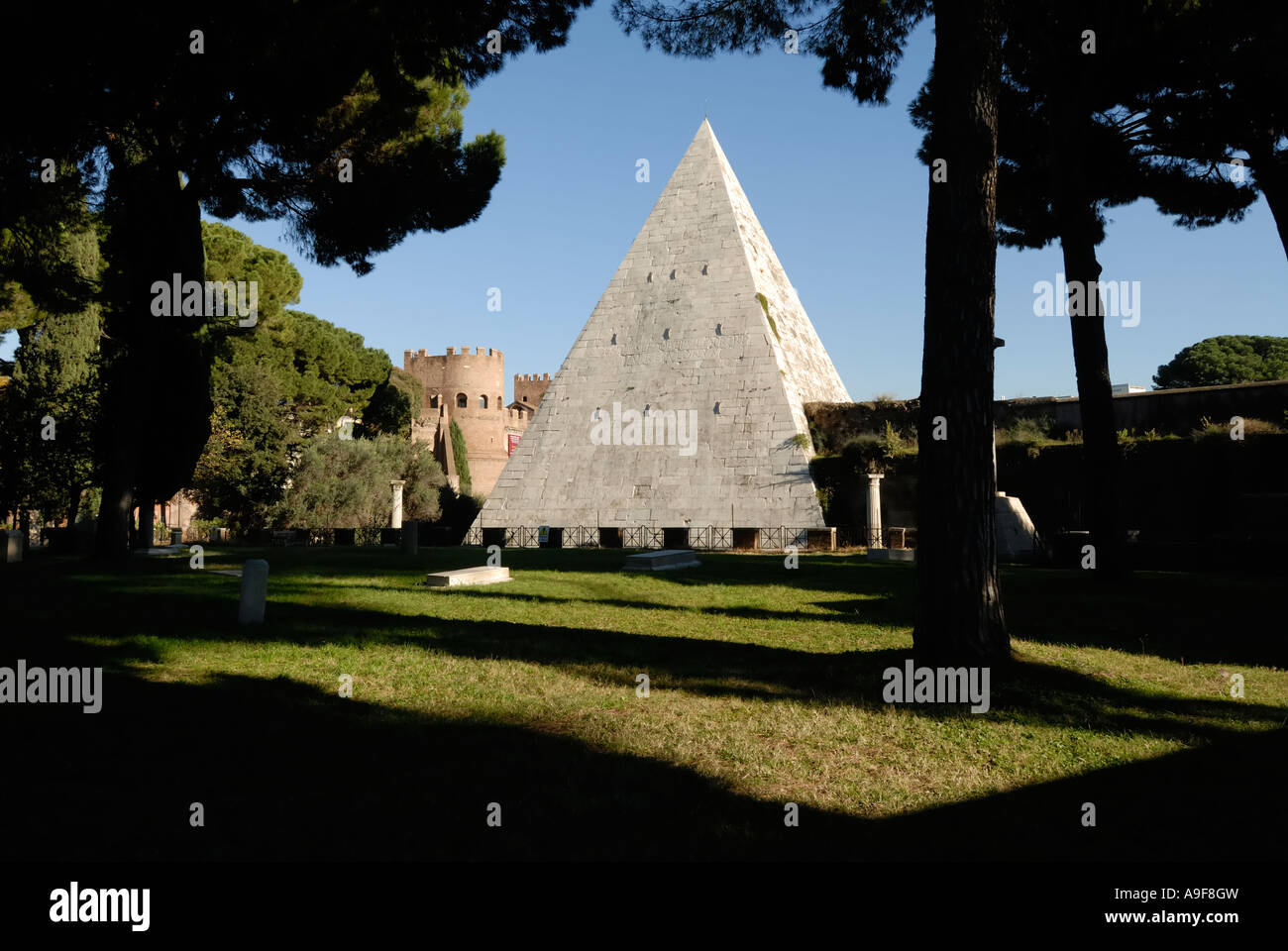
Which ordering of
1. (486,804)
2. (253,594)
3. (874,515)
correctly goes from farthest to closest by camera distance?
(874,515), (253,594), (486,804)

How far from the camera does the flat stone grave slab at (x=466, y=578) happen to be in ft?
35.0

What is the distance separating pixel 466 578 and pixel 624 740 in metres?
7.01

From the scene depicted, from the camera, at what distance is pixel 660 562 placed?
13633 millimetres

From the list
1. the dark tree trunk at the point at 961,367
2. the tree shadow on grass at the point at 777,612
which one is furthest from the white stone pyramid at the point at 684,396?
the dark tree trunk at the point at 961,367

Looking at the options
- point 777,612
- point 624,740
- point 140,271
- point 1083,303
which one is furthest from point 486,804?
point 140,271

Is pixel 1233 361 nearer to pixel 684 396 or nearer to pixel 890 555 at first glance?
pixel 684 396

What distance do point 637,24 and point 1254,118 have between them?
10.0m

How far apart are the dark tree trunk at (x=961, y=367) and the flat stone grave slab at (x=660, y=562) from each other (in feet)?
26.3

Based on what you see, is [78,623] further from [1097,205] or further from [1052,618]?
[1097,205]

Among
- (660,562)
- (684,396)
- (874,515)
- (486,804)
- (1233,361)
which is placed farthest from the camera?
(1233,361)

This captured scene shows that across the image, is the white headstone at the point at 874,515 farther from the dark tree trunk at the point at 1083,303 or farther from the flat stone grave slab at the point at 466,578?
the flat stone grave slab at the point at 466,578

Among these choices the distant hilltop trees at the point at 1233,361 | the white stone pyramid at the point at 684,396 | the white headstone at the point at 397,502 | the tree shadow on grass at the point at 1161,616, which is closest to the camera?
the tree shadow on grass at the point at 1161,616

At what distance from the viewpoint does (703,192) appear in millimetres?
26906

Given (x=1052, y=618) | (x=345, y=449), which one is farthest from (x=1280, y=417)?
(x=345, y=449)
